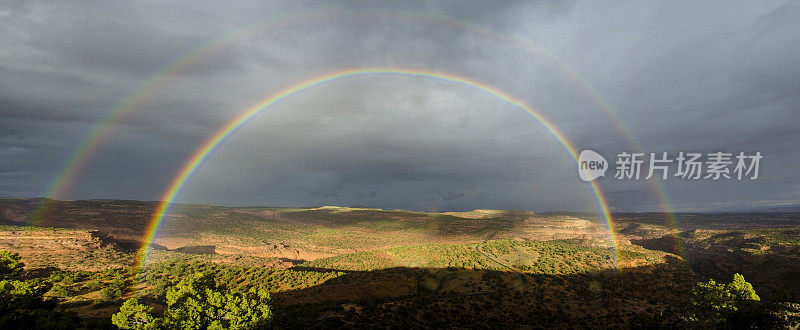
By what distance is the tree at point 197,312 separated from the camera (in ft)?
52.6

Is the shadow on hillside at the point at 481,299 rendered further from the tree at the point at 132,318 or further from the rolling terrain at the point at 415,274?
the tree at the point at 132,318

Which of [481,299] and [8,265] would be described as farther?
[481,299]

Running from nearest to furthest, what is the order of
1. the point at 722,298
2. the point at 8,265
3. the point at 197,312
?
the point at 197,312 < the point at 8,265 < the point at 722,298

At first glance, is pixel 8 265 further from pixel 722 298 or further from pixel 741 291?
pixel 741 291

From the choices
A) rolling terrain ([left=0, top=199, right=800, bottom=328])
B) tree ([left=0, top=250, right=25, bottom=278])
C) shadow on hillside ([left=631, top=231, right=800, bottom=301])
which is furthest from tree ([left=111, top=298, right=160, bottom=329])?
shadow on hillside ([left=631, top=231, right=800, bottom=301])

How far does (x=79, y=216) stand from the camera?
9188cm

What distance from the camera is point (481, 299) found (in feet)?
116

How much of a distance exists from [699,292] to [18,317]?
4697 cm

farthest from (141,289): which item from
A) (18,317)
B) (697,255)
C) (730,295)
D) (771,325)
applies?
(697,255)

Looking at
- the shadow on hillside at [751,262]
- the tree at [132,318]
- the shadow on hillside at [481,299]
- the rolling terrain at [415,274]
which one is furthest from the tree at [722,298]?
the tree at [132,318]

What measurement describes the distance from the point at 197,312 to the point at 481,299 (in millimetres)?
29422

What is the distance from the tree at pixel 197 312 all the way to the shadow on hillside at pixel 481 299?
346 inches

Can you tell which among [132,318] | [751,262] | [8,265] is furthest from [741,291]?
[8,265]

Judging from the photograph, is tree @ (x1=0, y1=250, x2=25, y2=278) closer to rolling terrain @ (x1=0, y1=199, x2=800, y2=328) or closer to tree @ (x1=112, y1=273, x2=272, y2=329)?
rolling terrain @ (x1=0, y1=199, x2=800, y2=328)
